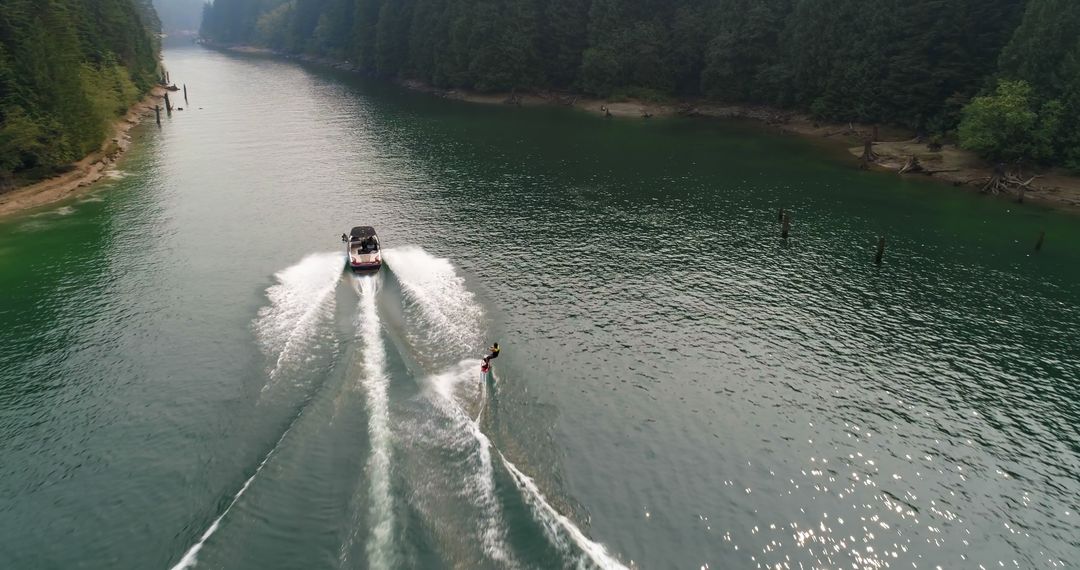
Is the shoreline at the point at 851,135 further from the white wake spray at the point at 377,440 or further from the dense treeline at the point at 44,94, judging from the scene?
the dense treeline at the point at 44,94

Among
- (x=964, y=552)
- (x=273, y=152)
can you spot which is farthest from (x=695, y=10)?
(x=964, y=552)

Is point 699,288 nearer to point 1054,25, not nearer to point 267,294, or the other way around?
point 267,294

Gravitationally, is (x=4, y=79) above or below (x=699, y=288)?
above

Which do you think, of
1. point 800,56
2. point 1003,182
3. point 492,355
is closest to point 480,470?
point 492,355

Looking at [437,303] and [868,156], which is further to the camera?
[868,156]

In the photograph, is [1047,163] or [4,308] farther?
[1047,163]

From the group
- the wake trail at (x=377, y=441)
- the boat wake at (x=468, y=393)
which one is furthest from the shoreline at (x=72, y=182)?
the wake trail at (x=377, y=441)

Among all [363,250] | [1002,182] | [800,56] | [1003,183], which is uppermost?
[800,56]

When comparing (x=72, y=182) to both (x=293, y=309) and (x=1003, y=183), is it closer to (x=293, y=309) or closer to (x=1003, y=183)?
(x=293, y=309)
